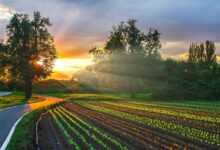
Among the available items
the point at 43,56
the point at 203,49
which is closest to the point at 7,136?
the point at 43,56

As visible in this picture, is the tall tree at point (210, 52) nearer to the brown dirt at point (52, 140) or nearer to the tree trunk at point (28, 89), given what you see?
the tree trunk at point (28, 89)

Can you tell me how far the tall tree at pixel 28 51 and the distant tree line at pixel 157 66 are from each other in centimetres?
2396

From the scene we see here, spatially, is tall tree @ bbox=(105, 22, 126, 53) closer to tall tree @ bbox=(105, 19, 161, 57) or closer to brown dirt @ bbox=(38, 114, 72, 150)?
tall tree @ bbox=(105, 19, 161, 57)

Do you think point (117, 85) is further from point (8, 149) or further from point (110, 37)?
point (8, 149)

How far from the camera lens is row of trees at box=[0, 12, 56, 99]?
2630 inches

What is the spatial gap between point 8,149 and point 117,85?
84.6m

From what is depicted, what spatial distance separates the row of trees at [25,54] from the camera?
6681 centimetres

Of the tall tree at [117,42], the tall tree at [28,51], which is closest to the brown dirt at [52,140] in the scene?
the tall tree at [28,51]

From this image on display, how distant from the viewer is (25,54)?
67250 millimetres

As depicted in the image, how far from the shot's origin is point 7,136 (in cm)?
1706

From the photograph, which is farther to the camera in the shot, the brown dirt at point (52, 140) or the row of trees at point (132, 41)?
the row of trees at point (132, 41)

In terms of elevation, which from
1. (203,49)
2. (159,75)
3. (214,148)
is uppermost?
(203,49)

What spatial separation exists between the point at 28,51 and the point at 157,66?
4070cm

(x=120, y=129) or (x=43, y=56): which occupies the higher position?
(x=43, y=56)
